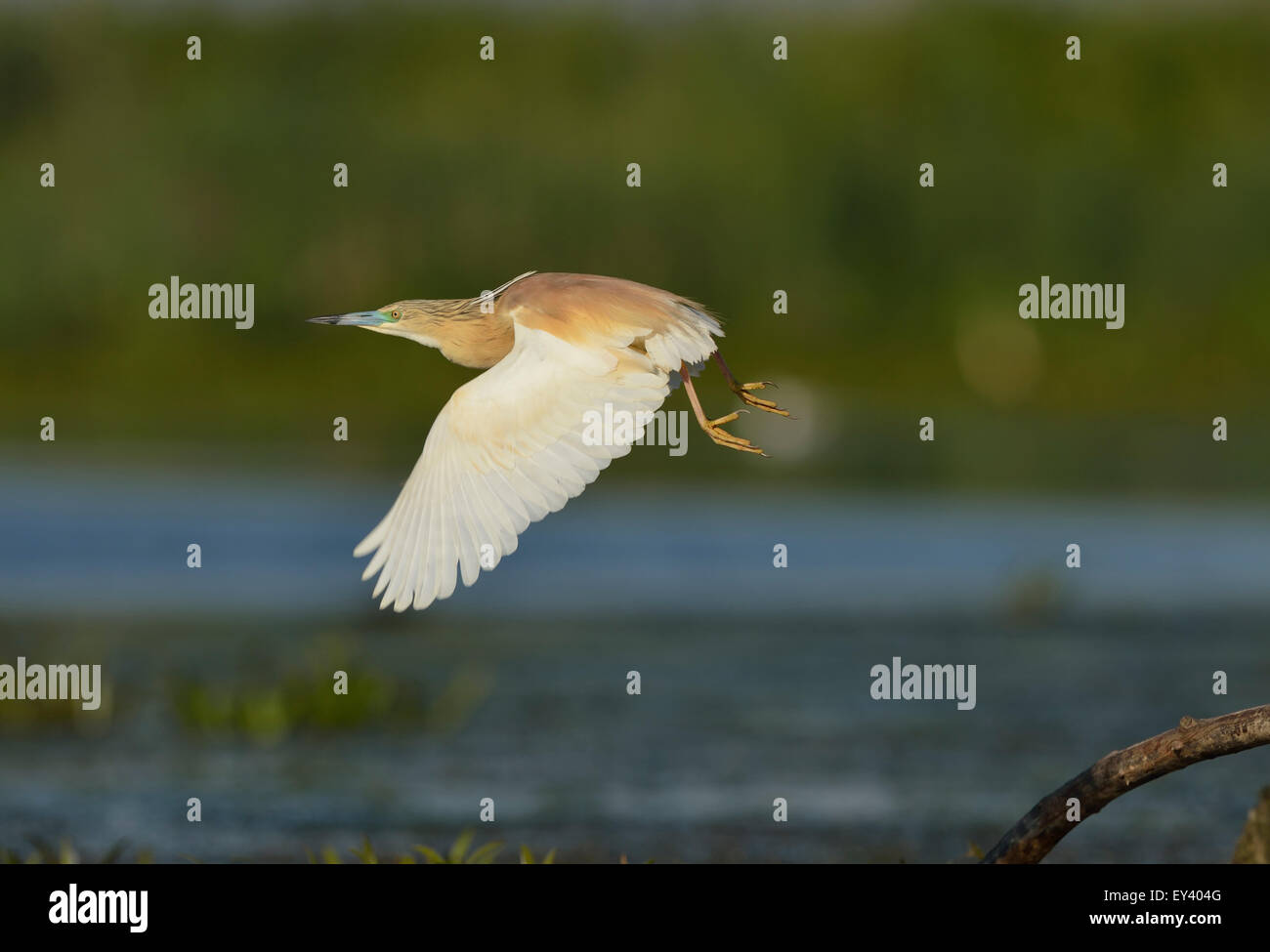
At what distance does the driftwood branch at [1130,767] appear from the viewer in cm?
564

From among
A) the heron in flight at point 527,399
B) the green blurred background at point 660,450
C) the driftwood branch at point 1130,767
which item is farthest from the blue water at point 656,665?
the heron in flight at point 527,399

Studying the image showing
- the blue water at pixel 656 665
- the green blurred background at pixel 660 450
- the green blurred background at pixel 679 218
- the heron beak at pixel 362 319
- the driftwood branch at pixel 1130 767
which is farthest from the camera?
the green blurred background at pixel 679 218

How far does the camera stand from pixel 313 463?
24766mm

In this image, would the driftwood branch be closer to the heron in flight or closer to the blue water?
the heron in flight

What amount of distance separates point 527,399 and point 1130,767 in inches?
83.7

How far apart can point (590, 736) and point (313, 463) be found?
13096 mm

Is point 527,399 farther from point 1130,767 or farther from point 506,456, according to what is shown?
point 1130,767

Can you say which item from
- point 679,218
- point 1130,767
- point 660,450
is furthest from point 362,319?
point 679,218

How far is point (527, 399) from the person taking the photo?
5.20 meters

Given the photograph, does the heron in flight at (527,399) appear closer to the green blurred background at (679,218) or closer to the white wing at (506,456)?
the white wing at (506,456)

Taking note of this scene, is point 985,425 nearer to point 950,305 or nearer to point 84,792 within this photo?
point 950,305

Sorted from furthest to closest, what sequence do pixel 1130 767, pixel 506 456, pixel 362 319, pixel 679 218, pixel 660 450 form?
1. pixel 679 218
2. pixel 660 450
3. pixel 1130 767
4. pixel 362 319
5. pixel 506 456

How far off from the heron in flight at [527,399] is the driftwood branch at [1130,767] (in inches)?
61.2

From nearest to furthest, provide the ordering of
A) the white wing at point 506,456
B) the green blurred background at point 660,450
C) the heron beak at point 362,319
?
the white wing at point 506,456, the heron beak at point 362,319, the green blurred background at point 660,450
